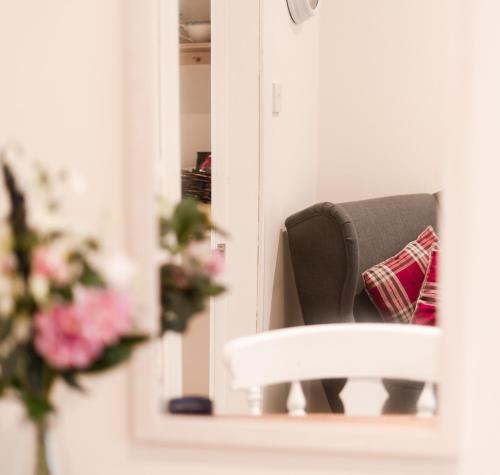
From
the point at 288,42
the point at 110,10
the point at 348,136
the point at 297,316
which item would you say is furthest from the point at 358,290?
the point at 110,10

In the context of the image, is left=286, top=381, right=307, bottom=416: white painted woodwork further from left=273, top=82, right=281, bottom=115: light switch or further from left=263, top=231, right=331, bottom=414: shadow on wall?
left=273, top=82, right=281, bottom=115: light switch

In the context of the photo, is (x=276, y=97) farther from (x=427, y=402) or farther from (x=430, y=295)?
(x=427, y=402)

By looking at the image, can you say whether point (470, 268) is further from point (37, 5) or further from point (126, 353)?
point (37, 5)

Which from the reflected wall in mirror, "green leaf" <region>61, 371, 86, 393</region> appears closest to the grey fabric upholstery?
the reflected wall in mirror

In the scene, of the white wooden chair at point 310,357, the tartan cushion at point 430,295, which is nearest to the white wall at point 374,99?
the tartan cushion at point 430,295

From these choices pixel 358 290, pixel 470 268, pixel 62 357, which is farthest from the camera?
pixel 358 290

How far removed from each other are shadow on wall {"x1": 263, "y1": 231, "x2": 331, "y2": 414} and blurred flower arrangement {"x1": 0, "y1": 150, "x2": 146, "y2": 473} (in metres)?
0.29

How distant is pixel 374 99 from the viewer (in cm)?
94

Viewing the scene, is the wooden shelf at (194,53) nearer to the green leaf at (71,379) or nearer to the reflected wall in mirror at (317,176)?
the reflected wall in mirror at (317,176)

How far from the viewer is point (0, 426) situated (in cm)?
92

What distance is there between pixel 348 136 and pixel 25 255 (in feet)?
1.73

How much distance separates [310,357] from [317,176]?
285mm

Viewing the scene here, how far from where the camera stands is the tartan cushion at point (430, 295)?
83 cm

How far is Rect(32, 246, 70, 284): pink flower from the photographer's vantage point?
595 millimetres
